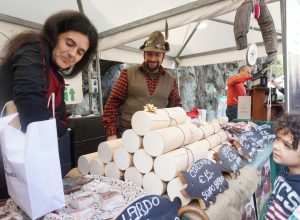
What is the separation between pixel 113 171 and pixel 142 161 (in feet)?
0.66

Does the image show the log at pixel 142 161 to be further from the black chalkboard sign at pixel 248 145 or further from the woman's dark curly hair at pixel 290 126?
the black chalkboard sign at pixel 248 145

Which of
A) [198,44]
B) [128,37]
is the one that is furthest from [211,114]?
[128,37]

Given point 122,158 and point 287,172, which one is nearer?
point 287,172

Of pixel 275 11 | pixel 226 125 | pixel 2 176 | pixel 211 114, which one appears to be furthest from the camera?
pixel 211 114

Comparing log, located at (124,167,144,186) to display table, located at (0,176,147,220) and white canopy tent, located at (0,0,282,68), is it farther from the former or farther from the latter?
white canopy tent, located at (0,0,282,68)

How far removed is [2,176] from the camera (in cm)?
116

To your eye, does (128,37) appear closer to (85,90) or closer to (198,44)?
(198,44)

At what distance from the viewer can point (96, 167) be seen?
155 cm

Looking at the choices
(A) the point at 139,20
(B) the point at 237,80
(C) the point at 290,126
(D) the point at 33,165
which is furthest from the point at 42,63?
(B) the point at 237,80

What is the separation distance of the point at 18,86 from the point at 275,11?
385cm

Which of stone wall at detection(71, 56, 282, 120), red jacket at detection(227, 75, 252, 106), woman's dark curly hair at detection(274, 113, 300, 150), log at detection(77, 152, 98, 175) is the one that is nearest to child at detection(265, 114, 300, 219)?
woman's dark curly hair at detection(274, 113, 300, 150)

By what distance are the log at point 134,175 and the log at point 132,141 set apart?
0.34 ft

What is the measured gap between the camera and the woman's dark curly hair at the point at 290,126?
1.29 metres

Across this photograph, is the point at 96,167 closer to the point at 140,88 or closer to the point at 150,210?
the point at 150,210
